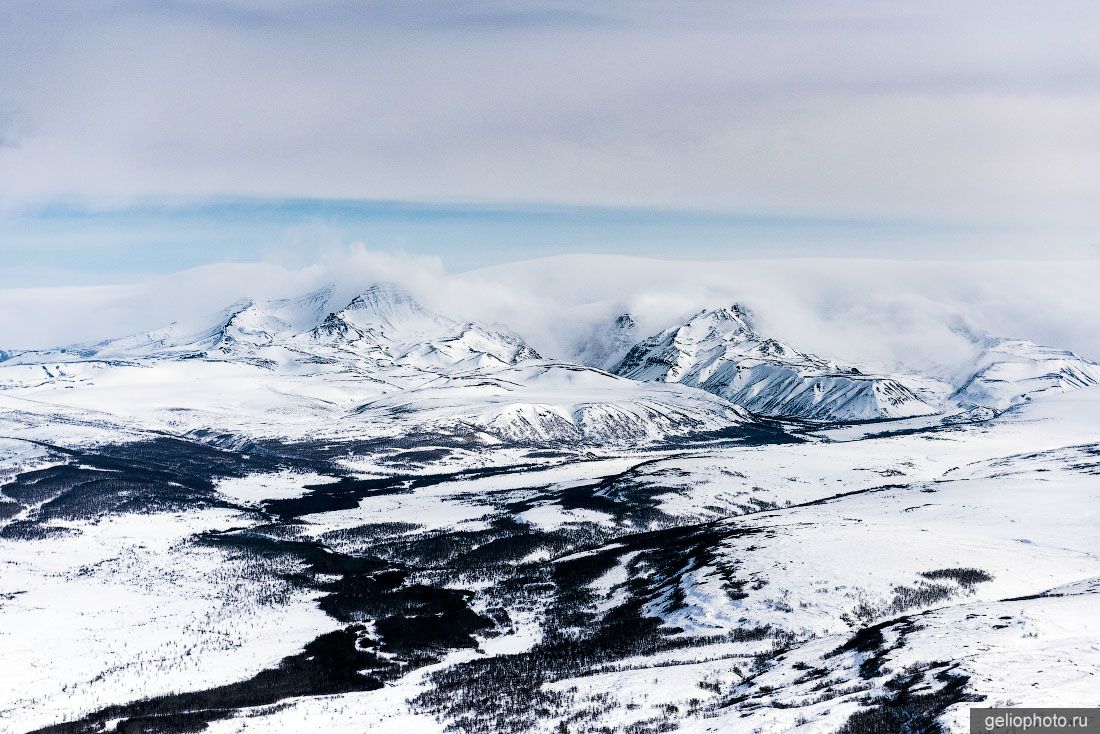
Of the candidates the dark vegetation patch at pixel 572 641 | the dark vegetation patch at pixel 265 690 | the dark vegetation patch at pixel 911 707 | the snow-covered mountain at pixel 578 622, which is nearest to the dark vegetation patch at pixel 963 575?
the snow-covered mountain at pixel 578 622

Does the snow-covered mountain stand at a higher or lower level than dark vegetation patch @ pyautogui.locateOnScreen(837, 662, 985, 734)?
lower

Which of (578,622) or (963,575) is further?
(578,622)

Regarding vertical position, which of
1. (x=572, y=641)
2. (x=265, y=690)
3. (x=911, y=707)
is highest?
(x=911, y=707)

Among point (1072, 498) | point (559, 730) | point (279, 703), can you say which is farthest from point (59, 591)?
point (1072, 498)

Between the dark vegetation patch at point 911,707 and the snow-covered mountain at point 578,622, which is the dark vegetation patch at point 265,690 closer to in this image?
the snow-covered mountain at point 578,622

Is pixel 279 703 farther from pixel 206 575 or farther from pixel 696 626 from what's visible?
pixel 206 575

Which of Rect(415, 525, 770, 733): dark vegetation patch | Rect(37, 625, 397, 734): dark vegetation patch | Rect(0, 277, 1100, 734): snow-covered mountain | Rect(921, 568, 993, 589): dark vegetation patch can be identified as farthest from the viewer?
A: Rect(921, 568, 993, 589): dark vegetation patch

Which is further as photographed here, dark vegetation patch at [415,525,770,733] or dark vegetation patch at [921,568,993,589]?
dark vegetation patch at [921,568,993,589]

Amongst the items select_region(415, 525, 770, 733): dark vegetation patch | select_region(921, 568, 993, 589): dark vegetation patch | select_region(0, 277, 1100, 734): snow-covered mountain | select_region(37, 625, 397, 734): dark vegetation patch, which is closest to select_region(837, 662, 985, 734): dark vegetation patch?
select_region(0, 277, 1100, 734): snow-covered mountain

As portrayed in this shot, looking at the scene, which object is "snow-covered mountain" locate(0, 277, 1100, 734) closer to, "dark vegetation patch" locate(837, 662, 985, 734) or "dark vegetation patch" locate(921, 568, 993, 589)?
"dark vegetation patch" locate(837, 662, 985, 734)

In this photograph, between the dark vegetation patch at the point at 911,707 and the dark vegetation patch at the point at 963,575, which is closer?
the dark vegetation patch at the point at 911,707

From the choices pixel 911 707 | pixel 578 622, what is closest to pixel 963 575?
pixel 578 622

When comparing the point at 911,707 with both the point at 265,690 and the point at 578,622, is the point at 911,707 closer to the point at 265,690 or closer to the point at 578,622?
the point at 265,690
